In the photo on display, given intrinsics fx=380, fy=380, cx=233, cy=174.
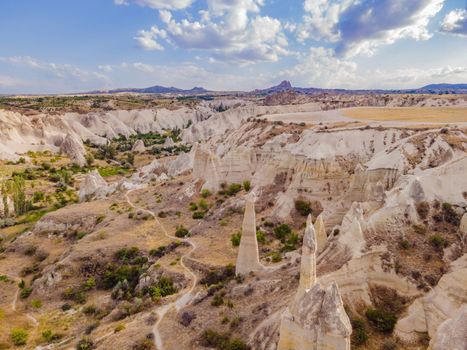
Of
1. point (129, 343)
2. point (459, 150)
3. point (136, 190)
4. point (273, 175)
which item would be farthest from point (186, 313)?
point (136, 190)

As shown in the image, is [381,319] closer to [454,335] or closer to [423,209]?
[454,335]

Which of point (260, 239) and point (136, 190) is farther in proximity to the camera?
point (136, 190)

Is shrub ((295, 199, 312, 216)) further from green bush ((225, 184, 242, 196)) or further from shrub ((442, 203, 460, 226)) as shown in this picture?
shrub ((442, 203, 460, 226))

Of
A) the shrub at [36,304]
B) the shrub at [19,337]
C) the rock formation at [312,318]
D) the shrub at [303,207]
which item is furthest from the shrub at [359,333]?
the shrub at [36,304]

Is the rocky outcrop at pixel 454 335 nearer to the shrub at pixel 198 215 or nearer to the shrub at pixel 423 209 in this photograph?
the shrub at pixel 423 209

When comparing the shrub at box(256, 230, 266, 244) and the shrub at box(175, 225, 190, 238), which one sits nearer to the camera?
the shrub at box(256, 230, 266, 244)

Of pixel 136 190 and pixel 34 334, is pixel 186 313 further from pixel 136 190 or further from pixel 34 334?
pixel 136 190

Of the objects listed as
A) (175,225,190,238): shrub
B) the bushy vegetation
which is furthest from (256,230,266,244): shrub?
the bushy vegetation

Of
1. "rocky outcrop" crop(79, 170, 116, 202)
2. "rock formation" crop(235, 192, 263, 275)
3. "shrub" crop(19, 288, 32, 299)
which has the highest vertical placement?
"rock formation" crop(235, 192, 263, 275)
